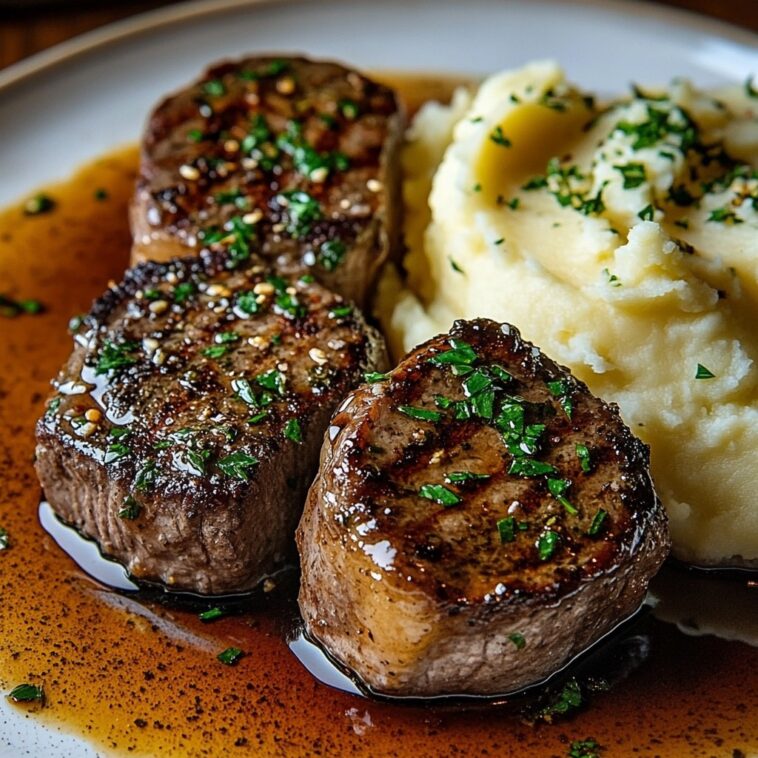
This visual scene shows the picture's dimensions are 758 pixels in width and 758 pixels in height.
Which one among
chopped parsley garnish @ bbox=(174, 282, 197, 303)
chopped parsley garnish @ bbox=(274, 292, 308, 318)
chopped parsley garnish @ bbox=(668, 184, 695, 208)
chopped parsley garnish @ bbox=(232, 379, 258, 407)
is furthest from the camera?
chopped parsley garnish @ bbox=(668, 184, 695, 208)

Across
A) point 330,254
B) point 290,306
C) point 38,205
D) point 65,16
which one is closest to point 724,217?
point 330,254

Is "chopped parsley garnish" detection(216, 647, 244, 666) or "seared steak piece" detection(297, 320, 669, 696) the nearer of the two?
"seared steak piece" detection(297, 320, 669, 696)

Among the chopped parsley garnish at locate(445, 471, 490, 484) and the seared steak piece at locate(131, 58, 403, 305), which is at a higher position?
the seared steak piece at locate(131, 58, 403, 305)

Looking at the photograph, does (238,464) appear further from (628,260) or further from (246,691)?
(628,260)

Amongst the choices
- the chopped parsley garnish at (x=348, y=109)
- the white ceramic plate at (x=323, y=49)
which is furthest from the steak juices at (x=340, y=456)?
the white ceramic plate at (x=323, y=49)

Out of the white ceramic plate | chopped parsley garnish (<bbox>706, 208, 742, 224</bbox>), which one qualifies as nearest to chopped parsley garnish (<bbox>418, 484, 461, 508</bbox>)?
chopped parsley garnish (<bbox>706, 208, 742, 224</bbox>)

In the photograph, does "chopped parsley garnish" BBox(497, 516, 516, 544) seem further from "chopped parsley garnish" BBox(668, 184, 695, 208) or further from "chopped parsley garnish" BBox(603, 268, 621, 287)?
"chopped parsley garnish" BBox(668, 184, 695, 208)
